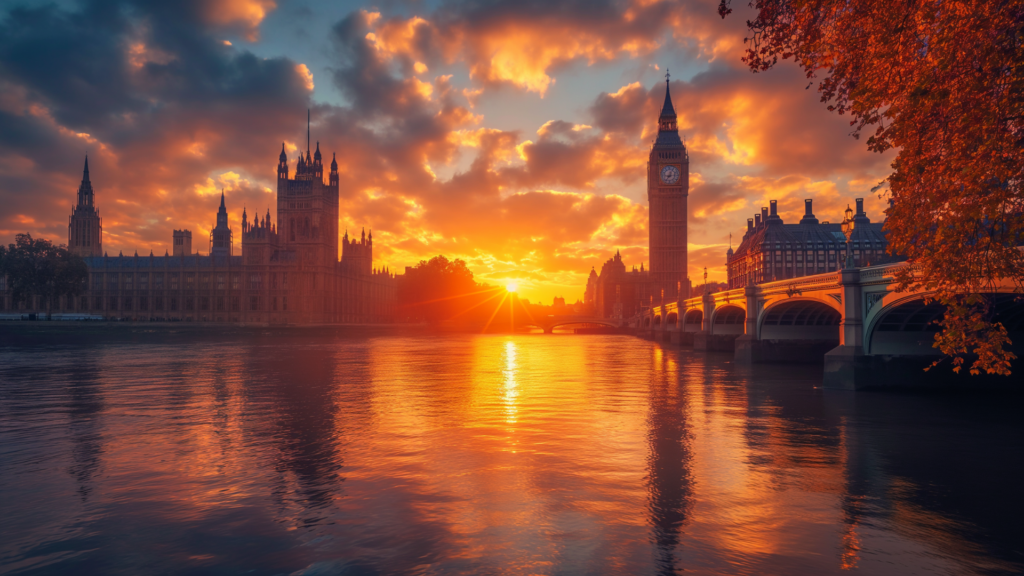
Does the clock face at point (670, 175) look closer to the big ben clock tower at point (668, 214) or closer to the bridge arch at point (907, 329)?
the big ben clock tower at point (668, 214)

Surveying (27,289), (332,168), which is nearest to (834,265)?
(332,168)

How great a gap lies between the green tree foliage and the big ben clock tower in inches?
5307

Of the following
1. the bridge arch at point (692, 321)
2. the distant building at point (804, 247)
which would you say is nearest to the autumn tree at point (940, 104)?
the bridge arch at point (692, 321)

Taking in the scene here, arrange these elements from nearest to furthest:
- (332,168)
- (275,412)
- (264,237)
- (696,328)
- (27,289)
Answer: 1. (275,412)
2. (696,328)
3. (27,289)
4. (264,237)
5. (332,168)

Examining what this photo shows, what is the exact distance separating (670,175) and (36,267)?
149 metres

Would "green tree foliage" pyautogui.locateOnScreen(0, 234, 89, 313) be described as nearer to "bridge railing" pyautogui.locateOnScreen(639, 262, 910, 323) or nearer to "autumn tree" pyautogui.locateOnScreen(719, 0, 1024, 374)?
"bridge railing" pyautogui.locateOnScreen(639, 262, 910, 323)

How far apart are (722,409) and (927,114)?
47.4ft

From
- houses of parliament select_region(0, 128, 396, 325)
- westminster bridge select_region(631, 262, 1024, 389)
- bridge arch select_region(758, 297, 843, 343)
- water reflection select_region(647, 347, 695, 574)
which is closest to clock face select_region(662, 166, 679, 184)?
houses of parliament select_region(0, 128, 396, 325)

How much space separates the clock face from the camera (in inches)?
6511

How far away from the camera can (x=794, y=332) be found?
43312mm

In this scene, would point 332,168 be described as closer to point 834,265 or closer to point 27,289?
point 27,289

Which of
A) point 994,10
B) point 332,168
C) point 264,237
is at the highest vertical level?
point 332,168

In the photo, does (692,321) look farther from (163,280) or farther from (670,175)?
(163,280)

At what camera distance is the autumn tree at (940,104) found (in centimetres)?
802
